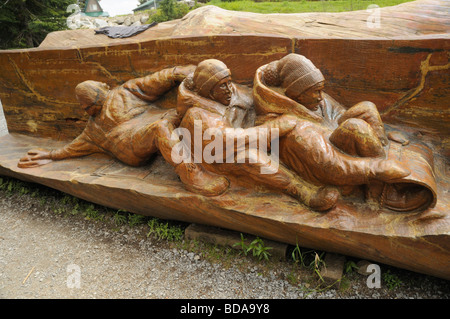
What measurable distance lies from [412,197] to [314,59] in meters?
1.61

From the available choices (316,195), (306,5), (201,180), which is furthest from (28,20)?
(316,195)

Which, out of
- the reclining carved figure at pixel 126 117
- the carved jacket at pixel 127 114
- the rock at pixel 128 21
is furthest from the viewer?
the rock at pixel 128 21

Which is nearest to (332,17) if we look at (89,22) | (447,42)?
(447,42)

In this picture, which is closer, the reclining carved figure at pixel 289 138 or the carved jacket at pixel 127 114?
the reclining carved figure at pixel 289 138

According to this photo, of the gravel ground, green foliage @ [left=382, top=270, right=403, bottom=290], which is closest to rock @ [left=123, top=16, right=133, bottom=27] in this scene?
the gravel ground

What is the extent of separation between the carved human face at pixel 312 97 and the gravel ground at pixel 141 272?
59.0 inches

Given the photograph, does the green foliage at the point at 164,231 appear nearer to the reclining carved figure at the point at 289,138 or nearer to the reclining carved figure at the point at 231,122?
the reclining carved figure at the point at 289,138

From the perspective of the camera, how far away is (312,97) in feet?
9.64

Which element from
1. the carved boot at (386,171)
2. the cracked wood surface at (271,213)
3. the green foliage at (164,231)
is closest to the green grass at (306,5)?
the cracked wood surface at (271,213)

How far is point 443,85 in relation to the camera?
299 centimetres

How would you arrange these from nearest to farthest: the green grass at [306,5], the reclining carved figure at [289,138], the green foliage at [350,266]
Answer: the reclining carved figure at [289,138]
the green foliage at [350,266]
the green grass at [306,5]

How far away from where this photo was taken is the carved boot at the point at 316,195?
2746mm

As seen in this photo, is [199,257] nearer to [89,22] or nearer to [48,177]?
[48,177]

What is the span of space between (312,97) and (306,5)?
162 inches
